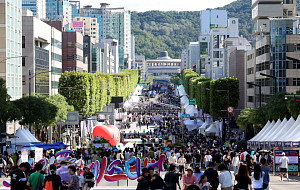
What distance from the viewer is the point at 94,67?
17838 cm

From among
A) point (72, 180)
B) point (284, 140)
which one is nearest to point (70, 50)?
point (284, 140)

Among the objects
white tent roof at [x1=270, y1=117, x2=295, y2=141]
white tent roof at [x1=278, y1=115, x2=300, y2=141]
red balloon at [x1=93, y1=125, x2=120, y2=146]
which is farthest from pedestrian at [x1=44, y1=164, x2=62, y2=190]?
red balloon at [x1=93, y1=125, x2=120, y2=146]

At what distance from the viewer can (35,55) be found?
8812 centimetres

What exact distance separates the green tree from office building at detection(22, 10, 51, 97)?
2637 cm

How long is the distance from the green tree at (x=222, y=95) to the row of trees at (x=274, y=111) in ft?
70.5

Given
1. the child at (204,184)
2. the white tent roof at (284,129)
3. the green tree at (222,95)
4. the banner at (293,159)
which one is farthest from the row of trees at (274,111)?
the child at (204,184)

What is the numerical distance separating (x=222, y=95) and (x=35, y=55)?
29985 mm

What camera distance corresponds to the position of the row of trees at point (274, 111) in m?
50.8

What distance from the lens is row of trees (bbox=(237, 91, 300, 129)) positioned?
167 feet

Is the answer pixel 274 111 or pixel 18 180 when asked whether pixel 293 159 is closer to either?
pixel 18 180

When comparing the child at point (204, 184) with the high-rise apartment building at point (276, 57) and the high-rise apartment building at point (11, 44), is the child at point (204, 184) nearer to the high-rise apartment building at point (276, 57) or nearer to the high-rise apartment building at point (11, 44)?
the high-rise apartment building at point (11, 44)

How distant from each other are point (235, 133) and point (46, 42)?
3413 centimetres

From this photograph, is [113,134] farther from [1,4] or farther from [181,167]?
[181,167]

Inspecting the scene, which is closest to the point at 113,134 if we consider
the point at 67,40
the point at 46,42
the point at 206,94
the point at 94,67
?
the point at 46,42
